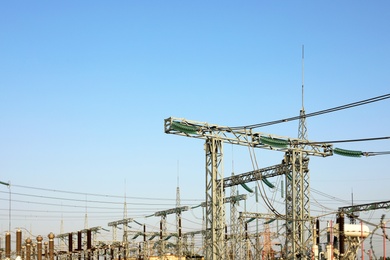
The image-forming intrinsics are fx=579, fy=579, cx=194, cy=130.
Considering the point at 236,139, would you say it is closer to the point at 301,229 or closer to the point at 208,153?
the point at 208,153

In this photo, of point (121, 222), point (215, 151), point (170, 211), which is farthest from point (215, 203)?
point (121, 222)

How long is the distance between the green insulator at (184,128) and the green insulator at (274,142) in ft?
16.7

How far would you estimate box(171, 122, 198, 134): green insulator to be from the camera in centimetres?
3241

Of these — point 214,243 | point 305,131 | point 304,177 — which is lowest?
point 214,243

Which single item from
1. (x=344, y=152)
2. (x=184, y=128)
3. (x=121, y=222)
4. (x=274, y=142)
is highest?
(x=184, y=128)

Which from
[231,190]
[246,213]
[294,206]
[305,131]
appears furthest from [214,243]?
[231,190]

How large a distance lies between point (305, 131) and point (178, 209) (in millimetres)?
24926

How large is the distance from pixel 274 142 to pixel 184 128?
709 cm

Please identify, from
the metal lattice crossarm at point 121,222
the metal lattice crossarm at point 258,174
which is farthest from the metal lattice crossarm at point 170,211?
the metal lattice crossarm at point 258,174

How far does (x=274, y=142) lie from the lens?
3691cm

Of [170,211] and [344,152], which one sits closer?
[344,152]

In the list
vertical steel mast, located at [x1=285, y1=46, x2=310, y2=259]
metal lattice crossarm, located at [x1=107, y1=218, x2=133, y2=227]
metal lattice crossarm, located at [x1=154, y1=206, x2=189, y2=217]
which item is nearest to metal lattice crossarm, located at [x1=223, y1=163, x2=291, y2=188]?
vertical steel mast, located at [x1=285, y1=46, x2=310, y2=259]

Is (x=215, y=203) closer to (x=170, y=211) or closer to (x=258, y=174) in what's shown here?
(x=258, y=174)

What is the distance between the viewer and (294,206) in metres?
38.8
